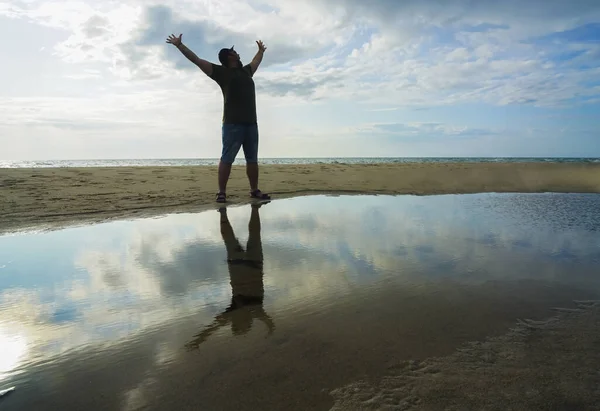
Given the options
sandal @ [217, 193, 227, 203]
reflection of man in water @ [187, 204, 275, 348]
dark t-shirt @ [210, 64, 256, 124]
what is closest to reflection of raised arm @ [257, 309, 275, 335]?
reflection of man in water @ [187, 204, 275, 348]

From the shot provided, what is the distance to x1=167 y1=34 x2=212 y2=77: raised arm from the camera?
556 cm

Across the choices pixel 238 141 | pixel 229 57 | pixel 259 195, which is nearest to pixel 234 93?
pixel 229 57

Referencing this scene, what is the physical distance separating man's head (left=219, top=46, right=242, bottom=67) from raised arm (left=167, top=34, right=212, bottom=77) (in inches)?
13.2

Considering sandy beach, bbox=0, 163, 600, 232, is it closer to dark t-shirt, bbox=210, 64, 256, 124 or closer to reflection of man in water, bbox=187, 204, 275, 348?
dark t-shirt, bbox=210, 64, 256, 124

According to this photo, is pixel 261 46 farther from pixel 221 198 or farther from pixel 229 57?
pixel 221 198

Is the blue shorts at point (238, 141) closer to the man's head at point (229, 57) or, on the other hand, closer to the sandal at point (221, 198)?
the sandal at point (221, 198)

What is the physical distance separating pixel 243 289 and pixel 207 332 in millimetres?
572

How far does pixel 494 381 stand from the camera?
127 centimetres

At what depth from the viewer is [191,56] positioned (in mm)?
5758

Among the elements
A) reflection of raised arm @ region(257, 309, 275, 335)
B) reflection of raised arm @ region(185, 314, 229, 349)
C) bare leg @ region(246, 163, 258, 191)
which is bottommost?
reflection of raised arm @ region(185, 314, 229, 349)

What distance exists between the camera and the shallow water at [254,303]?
1330 millimetres

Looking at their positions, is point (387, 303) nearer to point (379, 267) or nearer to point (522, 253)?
point (379, 267)

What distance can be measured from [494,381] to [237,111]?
5.74 m

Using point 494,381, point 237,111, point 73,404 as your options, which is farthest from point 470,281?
point 237,111
